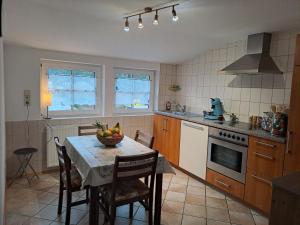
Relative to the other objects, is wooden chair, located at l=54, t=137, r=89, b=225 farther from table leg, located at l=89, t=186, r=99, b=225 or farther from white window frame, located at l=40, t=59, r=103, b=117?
white window frame, located at l=40, t=59, r=103, b=117

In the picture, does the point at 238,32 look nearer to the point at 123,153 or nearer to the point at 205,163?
the point at 205,163

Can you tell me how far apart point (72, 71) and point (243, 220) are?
314 cm

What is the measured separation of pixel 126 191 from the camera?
2.07 metres

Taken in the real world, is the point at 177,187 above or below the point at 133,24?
below

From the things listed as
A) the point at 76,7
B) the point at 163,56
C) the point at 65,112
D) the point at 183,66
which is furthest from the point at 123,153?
the point at 183,66

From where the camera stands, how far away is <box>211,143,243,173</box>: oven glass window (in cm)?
288

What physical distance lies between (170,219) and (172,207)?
0.26 m

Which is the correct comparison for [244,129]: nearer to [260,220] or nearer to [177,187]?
[260,220]

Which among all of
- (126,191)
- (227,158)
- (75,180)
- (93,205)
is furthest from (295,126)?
(75,180)

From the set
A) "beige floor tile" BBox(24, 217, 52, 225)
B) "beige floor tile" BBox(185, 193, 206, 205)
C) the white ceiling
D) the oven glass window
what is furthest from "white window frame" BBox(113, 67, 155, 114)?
"beige floor tile" BBox(24, 217, 52, 225)

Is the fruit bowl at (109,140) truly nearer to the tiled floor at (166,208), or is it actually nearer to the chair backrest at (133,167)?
the chair backrest at (133,167)

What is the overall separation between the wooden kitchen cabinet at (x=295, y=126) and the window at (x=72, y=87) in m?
2.85

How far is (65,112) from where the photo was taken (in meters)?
3.74

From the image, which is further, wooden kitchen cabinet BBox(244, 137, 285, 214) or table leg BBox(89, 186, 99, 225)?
wooden kitchen cabinet BBox(244, 137, 285, 214)
